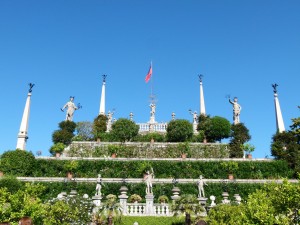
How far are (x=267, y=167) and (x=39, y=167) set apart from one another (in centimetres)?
2459

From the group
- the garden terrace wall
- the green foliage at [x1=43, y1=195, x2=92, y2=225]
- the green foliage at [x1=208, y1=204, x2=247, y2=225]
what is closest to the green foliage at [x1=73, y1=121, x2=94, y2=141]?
the garden terrace wall

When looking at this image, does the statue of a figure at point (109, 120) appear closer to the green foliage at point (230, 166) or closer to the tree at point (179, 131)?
the tree at point (179, 131)

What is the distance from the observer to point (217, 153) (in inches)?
1583

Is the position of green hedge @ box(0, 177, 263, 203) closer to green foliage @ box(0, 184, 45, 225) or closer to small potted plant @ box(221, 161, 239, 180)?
small potted plant @ box(221, 161, 239, 180)

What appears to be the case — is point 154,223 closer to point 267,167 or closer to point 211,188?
point 211,188

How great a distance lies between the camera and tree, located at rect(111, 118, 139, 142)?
43219 mm

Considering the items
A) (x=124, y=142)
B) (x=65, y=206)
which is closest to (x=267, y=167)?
(x=124, y=142)

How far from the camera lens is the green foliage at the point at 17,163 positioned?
31.6 metres

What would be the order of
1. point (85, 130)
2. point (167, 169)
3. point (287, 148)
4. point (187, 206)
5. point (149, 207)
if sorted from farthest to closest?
point (85, 130) → point (287, 148) → point (167, 169) → point (149, 207) → point (187, 206)

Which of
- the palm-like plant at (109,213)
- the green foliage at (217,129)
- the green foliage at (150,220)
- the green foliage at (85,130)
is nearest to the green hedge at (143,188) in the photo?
the green foliage at (150,220)

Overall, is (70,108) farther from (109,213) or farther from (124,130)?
(109,213)

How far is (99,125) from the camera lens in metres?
47.1

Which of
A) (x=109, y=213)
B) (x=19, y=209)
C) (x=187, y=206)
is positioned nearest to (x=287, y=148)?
(x=187, y=206)

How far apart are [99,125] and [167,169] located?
17125 mm
